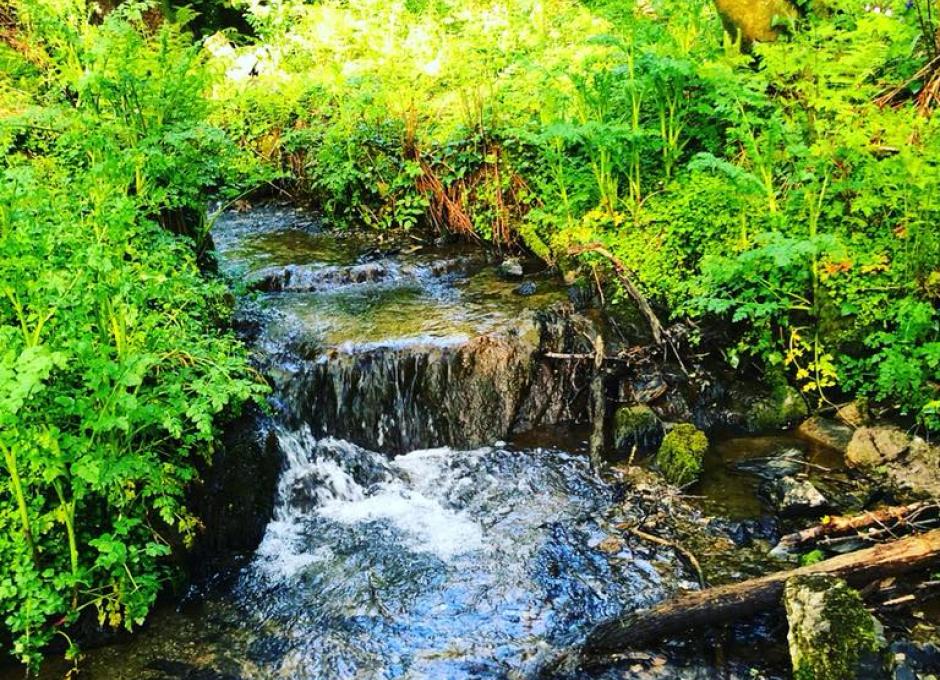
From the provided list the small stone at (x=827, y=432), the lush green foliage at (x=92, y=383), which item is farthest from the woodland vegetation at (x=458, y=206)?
the small stone at (x=827, y=432)

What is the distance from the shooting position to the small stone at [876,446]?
4938mm

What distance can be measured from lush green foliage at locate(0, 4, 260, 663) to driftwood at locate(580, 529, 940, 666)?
261cm

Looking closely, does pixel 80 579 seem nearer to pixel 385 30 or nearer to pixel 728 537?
pixel 728 537

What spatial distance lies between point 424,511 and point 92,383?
8.91 feet

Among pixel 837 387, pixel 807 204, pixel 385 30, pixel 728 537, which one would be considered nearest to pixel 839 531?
pixel 728 537

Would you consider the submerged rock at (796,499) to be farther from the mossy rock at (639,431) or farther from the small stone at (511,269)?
the small stone at (511,269)

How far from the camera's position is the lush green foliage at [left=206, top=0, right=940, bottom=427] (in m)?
4.99

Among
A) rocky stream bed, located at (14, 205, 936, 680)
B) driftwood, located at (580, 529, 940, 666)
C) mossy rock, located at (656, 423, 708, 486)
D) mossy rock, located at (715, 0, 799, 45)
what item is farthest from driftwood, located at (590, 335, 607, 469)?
mossy rock, located at (715, 0, 799, 45)

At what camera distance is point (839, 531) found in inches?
167

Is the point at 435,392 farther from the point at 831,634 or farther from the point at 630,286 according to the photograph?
the point at 831,634

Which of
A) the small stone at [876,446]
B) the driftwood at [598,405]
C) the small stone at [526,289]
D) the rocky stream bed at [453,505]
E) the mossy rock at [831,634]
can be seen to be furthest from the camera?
the small stone at [526,289]

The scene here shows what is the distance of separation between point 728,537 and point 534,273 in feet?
14.2

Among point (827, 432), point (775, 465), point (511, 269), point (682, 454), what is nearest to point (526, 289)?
point (511, 269)

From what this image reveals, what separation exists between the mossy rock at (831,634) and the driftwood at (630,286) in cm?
317
